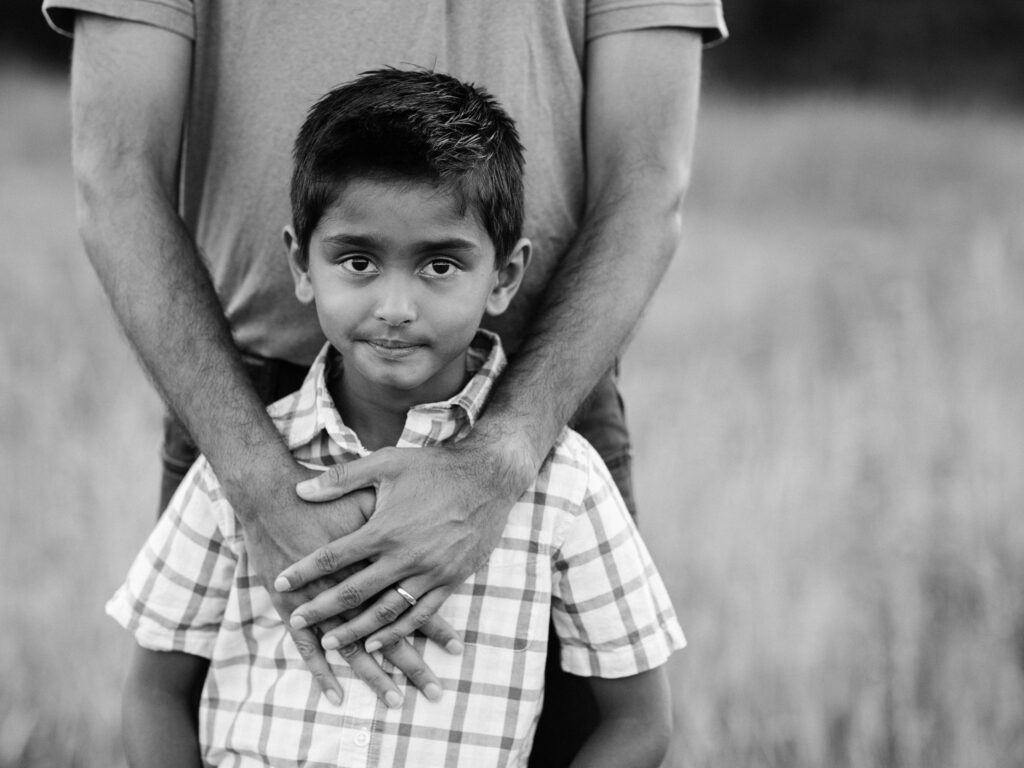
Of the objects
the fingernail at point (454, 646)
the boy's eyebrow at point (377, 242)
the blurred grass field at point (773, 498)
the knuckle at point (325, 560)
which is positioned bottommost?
the blurred grass field at point (773, 498)

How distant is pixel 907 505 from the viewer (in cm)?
382

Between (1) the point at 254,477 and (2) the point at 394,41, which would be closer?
(1) the point at 254,477

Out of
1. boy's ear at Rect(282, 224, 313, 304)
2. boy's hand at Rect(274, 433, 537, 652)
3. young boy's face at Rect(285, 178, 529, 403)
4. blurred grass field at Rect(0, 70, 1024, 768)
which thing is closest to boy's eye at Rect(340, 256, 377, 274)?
young boy's face at Rect(285, 178, 529, 403)

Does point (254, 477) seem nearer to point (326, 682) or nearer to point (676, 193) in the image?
point (326, 682)

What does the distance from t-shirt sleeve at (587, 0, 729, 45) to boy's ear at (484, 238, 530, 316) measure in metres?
0.45

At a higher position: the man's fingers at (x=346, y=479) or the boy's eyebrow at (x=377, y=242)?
the boy's eyebrow at (x=377, y=242)

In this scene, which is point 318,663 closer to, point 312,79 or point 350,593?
point 350,593

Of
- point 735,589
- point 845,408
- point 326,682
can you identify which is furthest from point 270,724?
point 845,408

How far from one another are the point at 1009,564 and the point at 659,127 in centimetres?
238

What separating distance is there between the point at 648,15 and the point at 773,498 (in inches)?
92.7

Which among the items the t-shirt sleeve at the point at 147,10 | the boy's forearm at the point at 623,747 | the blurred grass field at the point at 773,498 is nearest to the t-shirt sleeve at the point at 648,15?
the t-shirt sleeve at the point at 147,10

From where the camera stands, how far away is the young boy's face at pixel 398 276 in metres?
1.41

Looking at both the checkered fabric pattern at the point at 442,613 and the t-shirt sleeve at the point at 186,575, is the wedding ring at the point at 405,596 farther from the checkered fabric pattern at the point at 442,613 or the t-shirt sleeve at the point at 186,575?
the t-shirt sleeve at the point at 186,575

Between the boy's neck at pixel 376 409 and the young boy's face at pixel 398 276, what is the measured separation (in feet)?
0.30
